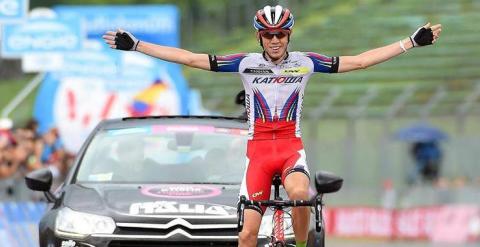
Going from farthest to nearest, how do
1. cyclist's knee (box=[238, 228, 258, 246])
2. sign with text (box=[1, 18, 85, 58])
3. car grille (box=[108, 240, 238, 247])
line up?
sign with text (box=[1, 18, 85, 58]), car grille (box=[108, 240, 238, 247]), cyclist's knee (box=[238, 228, 258, 246])

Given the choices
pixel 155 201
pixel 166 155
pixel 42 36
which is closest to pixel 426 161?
pixel 42 36

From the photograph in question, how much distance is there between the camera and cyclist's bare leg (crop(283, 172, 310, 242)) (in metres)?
9.48

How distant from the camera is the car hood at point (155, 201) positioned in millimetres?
10258

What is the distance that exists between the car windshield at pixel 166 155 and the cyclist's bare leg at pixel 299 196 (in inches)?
62.2

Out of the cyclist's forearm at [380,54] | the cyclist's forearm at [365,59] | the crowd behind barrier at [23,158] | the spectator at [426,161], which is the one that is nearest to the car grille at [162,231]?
the cyclist's forearm at [365,59]

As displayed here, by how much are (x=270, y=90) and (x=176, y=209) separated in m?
1.09

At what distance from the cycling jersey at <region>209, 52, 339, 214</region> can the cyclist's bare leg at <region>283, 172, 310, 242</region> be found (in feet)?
0.75

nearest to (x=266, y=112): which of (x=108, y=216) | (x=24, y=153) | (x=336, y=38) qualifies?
(x=108, y=216)

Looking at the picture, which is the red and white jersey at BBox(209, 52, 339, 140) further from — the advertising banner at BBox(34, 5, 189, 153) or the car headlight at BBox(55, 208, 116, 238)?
the advertising banner at BBox(34, 5, 189, 153)

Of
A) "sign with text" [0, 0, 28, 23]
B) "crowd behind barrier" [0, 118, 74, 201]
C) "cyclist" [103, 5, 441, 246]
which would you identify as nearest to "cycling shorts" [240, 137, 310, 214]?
"cyclist" [103, 5, 441, 246]

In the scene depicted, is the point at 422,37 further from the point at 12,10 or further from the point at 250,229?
the point at 12,10

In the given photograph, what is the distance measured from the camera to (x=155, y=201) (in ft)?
34.2

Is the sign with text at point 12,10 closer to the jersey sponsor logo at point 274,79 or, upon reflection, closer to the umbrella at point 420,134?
the jersey sponsor logo at point 274,79

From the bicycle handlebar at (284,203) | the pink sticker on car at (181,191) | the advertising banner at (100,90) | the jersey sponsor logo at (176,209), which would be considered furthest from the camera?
the advertising banner at (100,90)
